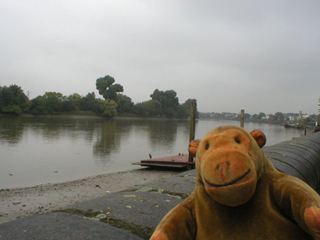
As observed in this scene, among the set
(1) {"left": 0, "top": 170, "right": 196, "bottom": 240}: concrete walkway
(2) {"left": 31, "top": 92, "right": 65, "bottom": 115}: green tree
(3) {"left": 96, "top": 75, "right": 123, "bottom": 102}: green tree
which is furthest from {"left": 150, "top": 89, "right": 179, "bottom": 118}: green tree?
(1) {"left": 0, "top": 170, "right": 196, "bottom": 240}: concrete walkway

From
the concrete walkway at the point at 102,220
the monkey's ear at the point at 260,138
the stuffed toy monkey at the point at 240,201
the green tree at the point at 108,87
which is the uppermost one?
the green tree at the point at 108,87

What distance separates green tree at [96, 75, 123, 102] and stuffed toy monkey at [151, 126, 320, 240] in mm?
88957

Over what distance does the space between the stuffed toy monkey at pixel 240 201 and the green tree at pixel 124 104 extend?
3547 inches

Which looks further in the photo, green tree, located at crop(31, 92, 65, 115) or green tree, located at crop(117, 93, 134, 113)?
green tree, located at crop(117, 93, 134, 113)

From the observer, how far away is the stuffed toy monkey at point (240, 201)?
131 centimetres

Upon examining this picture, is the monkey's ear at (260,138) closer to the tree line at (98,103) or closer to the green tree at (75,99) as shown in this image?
the tree line at (98,103)

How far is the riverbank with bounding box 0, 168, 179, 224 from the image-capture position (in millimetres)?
7332

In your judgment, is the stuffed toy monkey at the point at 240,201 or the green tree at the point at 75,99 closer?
the stuffed toy monkey at the point at 240,201

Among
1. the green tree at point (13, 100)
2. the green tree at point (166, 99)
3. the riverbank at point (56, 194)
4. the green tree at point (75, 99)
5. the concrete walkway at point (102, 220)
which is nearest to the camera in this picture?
the concrete walkway at point (102, 220)

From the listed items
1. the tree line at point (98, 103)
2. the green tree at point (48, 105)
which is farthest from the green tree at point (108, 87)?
the green tree at point (48, 105)

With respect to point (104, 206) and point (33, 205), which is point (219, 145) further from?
point (33, 205)

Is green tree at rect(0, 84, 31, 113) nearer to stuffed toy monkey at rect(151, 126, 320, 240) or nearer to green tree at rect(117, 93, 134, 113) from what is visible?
green tree at rect(117, 93, 134, 113)

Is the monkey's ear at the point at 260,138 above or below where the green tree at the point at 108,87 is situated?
below

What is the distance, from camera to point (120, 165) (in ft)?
53.2
